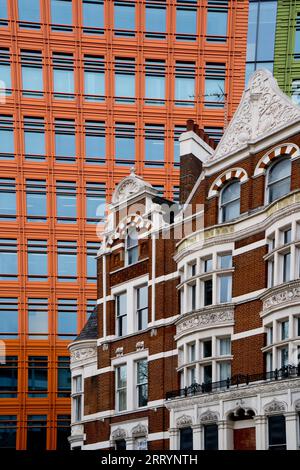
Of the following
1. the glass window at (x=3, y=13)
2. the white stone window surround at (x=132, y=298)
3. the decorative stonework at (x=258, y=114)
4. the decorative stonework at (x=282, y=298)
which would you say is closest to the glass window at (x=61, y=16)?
the glass window at (x=3, y=13)

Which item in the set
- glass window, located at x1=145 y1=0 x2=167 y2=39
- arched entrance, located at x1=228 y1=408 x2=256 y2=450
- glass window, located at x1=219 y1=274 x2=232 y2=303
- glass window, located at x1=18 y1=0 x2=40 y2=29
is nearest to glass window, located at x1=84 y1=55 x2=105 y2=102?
glass window, located at x1=145 y1=0 x2=167 y2=39

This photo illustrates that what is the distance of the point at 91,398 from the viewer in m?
48.3

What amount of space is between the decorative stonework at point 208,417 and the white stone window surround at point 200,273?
4.11m

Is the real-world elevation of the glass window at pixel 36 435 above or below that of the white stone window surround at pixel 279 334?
below

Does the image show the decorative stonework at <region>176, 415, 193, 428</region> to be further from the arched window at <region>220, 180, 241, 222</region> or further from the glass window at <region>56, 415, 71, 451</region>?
the glass window at <region>56, 415, 71, 451</region>

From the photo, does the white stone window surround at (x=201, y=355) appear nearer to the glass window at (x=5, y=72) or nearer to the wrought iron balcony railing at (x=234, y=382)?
the wrought iron balcony railing at (x=234, y=382)

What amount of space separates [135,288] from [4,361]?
31010mm

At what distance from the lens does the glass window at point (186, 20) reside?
261ft

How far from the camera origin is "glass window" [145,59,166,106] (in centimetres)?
7869

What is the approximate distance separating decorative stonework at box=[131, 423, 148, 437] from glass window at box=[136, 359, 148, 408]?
957 mm

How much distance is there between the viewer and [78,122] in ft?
254

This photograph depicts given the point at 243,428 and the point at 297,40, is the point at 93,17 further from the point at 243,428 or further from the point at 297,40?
the point at 243,428
